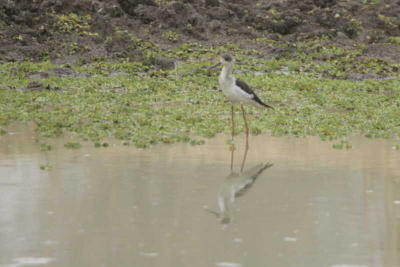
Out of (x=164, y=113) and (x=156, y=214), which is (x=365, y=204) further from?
(x=164, y=113)

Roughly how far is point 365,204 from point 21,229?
427cm

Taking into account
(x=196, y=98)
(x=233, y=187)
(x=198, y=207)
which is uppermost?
(x=196, y=98)

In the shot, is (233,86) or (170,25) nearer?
(233,86)

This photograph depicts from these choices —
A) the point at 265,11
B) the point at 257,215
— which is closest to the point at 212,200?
the point at 257,215

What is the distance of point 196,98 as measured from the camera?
20.9 m

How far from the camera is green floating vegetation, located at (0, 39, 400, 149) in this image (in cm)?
1644

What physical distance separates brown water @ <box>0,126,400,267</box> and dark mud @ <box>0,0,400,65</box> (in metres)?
13.2

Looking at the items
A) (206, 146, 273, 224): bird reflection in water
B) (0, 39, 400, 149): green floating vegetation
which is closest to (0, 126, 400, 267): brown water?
(206, 146, 273, 224): bird reflection in water

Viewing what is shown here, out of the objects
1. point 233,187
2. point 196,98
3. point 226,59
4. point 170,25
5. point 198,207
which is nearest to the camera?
point 198,207

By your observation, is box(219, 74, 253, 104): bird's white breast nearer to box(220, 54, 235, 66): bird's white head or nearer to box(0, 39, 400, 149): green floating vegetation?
box(220, 54, 235, 66): bird's white head

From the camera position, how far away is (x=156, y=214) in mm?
9805

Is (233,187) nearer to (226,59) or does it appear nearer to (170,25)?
(226,59)

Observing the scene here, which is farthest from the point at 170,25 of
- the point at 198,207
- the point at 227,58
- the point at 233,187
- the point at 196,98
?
the point at 198,207

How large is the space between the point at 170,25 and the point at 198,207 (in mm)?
22329
